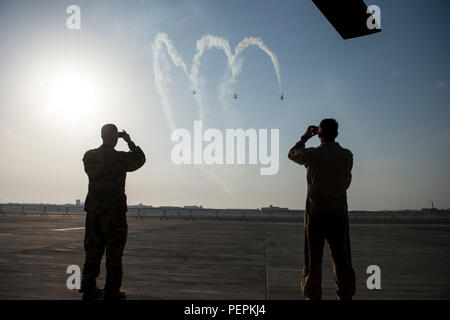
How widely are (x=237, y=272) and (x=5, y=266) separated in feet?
13.6

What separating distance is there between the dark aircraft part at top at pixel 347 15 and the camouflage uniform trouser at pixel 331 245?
187cm

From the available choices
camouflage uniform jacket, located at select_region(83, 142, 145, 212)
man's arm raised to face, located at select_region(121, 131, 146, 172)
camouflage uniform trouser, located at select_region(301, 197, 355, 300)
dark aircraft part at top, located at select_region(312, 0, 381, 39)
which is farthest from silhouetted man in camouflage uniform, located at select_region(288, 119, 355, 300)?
camouflage uniform jacket, located at select_region(83, 142, 145, 212)

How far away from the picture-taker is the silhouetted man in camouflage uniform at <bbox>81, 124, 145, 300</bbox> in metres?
Answer: 3.54

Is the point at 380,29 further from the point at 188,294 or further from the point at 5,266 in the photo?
the point at 5,266


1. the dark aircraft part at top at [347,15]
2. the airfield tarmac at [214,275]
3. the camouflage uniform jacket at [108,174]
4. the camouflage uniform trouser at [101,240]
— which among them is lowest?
the airfield tarmac at [214,275]

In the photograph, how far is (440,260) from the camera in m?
6.56

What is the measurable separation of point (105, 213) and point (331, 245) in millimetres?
2670

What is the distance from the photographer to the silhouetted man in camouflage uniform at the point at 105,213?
354 cm

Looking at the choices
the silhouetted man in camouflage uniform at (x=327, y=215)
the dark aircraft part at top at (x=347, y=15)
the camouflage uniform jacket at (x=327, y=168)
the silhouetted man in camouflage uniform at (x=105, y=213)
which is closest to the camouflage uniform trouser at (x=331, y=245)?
the silhouetted man in camouflage uniform at (x=327, y=215)

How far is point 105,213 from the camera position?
3.59m

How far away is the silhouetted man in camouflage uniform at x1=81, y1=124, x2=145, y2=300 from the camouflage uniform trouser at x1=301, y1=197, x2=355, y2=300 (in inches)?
87.1

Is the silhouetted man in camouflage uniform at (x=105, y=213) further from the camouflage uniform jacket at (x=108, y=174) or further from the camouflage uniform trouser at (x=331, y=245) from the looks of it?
the camouflage uniform trouser at (x=331, y=245)

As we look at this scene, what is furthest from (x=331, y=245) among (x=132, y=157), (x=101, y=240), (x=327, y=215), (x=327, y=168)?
(x=101, y=240)
